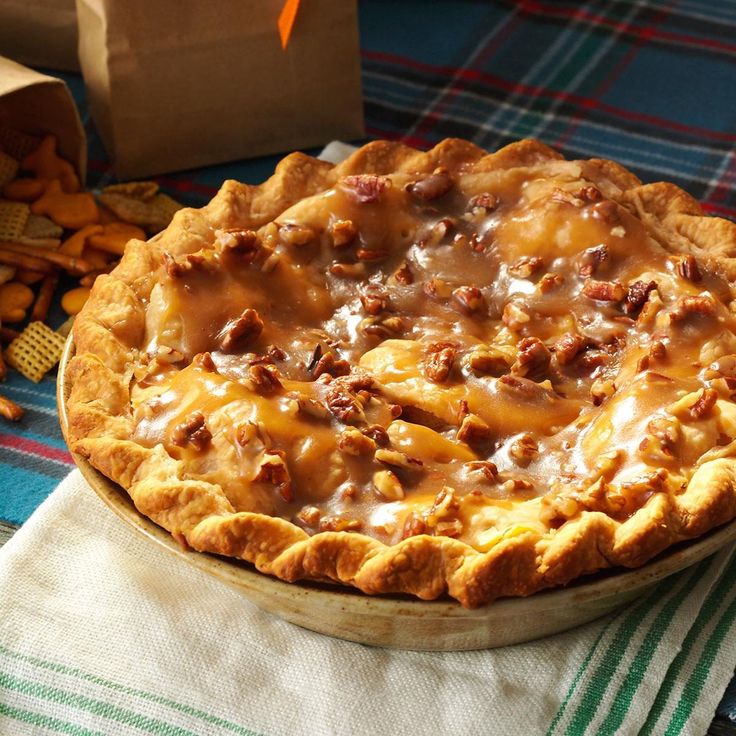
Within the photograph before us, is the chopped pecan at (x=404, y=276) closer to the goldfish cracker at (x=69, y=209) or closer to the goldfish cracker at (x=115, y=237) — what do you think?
the goldfish cracker at (x=115, y=237)

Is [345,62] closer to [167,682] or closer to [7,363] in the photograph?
[7,363]

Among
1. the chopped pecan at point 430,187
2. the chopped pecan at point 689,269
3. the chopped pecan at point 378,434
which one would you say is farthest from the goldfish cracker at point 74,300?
the chopped pecan at point 689,269

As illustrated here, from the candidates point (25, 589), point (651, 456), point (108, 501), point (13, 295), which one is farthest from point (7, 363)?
point (651, 456)

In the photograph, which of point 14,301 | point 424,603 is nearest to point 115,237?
point 14,301

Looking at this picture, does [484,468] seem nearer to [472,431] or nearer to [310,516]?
[472,431]

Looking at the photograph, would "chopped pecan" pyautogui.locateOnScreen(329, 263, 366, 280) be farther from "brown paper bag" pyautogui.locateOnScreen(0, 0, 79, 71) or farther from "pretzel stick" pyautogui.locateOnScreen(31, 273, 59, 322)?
"brown paper bag" pyautogui.locateOnScreen(0, 0, 79, 71)

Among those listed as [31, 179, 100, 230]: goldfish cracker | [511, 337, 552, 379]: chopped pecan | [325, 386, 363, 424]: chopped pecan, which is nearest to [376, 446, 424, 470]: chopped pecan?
[325, 386, 363, 424]: chopped pecan
